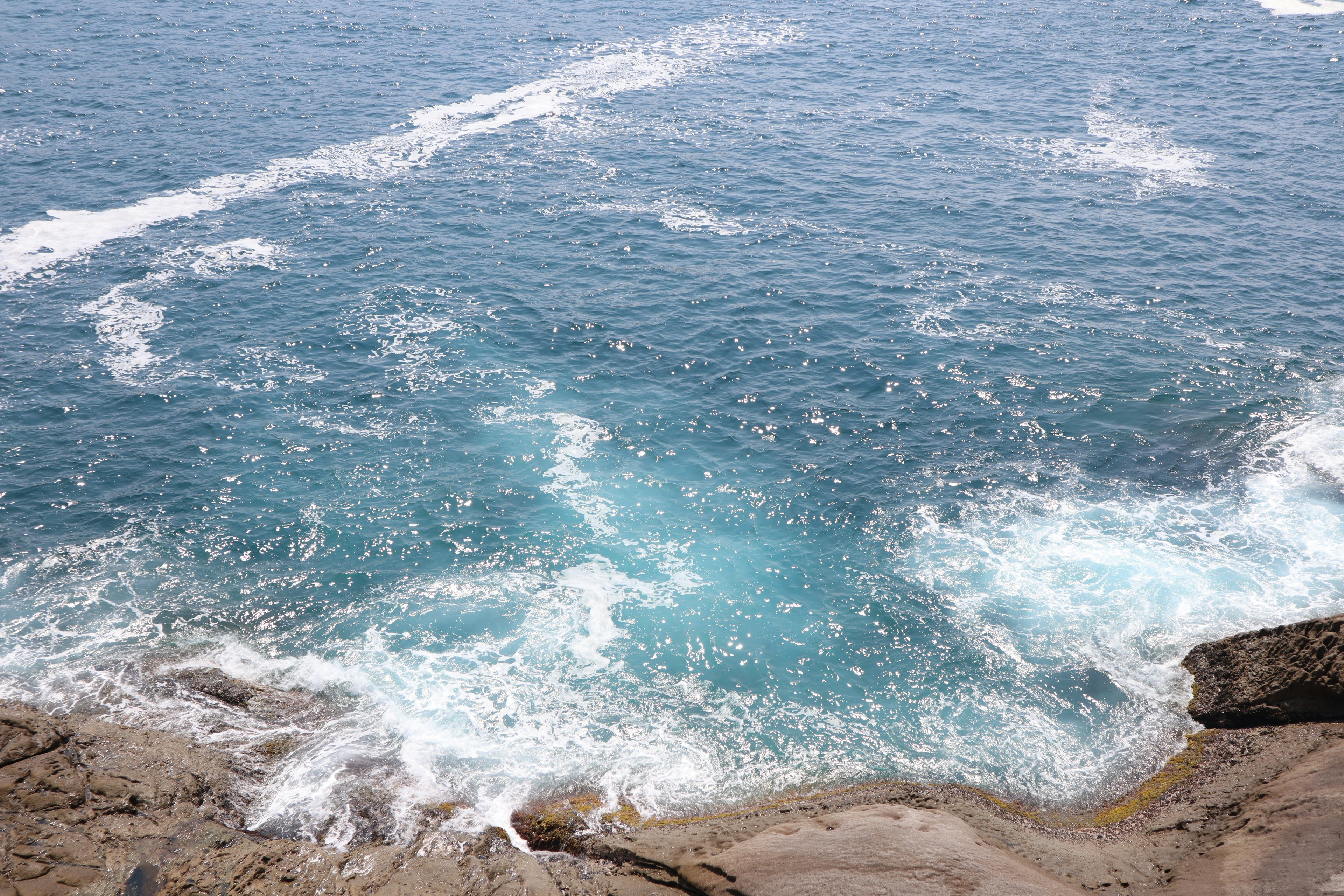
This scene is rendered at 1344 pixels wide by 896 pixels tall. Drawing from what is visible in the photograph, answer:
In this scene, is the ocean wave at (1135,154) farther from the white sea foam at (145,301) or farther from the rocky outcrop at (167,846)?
the rocky outcrop at (167,846)

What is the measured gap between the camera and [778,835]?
28.0 meters

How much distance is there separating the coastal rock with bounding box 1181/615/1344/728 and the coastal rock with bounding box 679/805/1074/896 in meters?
13.2

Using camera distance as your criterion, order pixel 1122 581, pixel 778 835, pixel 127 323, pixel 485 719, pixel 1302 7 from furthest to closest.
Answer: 1. pixel 1302 7
2. pixel 127 323
3. pixel 1122 581
4. pixel 485 719
5. pixel 778 835

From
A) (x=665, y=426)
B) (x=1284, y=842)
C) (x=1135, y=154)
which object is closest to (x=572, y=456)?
(x=665, y=426)

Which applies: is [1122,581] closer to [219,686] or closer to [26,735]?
[219,686]

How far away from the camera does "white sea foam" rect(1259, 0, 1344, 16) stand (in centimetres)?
11294

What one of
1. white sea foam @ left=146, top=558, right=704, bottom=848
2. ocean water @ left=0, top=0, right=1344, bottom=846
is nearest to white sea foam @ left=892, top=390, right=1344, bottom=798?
ocean water @ left=0, top=0, right=1344, bottom=846

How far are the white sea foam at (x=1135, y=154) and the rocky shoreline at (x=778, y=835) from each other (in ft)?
186

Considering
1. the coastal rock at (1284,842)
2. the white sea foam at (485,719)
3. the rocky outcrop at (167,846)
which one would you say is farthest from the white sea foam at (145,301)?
the coastal rock at (1284,842)

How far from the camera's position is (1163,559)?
4131 centimetres

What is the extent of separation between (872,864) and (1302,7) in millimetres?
141495

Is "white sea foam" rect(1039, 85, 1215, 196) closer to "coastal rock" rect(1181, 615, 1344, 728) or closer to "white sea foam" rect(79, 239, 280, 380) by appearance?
"coastal rock" rect(1181, 615, 1344, 728)

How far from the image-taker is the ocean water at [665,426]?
35094 mm

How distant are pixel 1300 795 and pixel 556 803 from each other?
24.8 m
